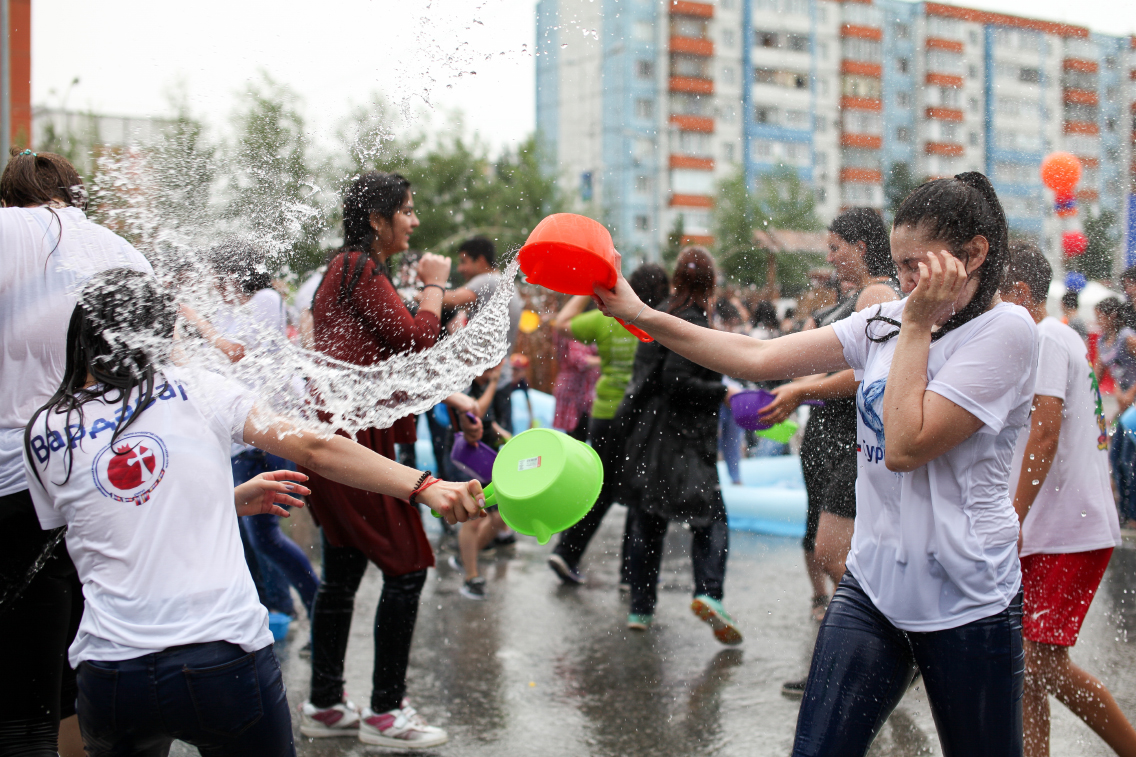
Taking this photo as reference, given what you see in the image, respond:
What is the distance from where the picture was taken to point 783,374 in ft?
7.71

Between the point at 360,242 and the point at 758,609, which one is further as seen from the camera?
the point at 758,609

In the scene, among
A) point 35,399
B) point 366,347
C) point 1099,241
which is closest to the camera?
point 35,399

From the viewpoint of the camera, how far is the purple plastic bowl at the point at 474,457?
4.52 m

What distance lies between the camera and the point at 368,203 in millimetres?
3283

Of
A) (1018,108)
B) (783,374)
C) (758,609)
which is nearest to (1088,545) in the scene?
(783,374)

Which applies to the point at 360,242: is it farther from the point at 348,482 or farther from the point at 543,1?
the point at 348,482

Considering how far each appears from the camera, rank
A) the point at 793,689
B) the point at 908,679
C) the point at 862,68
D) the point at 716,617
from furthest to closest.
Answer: the point at 862,68
the point at 716,617
the point at 793,689
the point at 908,679

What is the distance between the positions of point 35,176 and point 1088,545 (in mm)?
3482

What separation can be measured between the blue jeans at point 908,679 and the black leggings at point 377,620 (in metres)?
1.78

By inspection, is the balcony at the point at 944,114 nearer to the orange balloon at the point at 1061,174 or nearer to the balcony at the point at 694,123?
the orange balloon at the point at 1061,174

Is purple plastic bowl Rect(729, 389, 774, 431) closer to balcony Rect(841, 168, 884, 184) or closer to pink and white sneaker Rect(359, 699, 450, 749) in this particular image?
pink and white sneaker Rect(359, 699, 450, 749)

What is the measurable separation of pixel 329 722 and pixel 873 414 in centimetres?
248

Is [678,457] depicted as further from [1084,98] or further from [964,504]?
[1084,98]

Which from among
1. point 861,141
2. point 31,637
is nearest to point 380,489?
point 31,637
